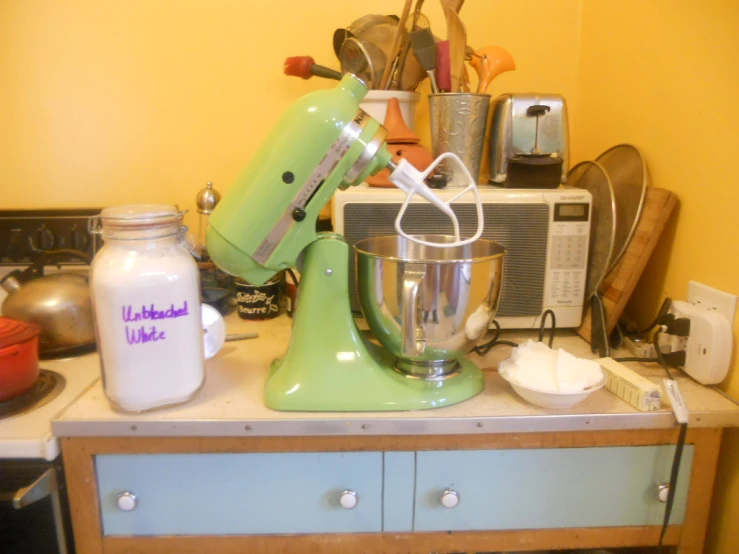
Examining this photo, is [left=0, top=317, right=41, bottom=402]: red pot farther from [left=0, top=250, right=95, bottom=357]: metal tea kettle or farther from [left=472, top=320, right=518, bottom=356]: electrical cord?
[left=472, top=320, right=518, bottom=356]: electrical cord

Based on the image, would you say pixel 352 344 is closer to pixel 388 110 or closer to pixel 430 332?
pixel 430 332

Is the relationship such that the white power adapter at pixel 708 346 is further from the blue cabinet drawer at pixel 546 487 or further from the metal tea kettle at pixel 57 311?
the metal tea kettle at pixel 57 311

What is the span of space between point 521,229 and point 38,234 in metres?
1.02

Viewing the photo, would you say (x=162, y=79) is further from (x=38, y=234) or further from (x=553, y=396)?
(x=553, y=396)

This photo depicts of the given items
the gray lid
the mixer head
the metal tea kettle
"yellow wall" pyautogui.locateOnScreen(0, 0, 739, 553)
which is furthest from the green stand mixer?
"yellow wall" pyautogui.locateOnScreen(0, 0, 739, 553)

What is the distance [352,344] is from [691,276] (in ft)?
1.85

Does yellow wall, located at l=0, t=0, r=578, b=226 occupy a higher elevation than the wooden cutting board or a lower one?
higher

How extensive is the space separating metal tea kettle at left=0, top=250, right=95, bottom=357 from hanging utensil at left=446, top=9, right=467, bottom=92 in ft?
2.52

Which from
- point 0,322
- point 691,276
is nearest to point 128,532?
point 0,322

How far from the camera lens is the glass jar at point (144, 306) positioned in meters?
0.68

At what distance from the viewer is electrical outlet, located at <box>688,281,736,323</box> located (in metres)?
0.77

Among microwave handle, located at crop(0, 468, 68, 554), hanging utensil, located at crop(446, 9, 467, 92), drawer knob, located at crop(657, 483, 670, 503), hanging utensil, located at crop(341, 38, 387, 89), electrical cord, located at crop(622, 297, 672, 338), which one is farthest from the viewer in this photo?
hanging utensil, located at crop(341, 38, 387, 89)

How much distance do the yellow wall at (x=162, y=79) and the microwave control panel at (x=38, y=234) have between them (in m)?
0.09

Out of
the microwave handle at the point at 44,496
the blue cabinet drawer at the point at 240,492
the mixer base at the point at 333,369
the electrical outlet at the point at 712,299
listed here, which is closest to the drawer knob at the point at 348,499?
the blue cabinet drawer at the point at 240,492
